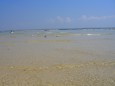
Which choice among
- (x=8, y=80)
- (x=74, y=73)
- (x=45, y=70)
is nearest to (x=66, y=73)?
(x=74, y=73)

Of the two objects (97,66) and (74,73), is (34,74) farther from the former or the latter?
(97,66)

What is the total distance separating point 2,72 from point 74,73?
2.98 meters

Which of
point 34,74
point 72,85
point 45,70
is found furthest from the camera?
point 45,70

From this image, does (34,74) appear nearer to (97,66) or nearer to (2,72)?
→ (2,72)

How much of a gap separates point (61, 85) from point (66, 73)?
1515mm

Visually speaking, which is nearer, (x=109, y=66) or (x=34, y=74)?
(x=34, y=74)

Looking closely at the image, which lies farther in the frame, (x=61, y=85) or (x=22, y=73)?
(x=22, y=73)

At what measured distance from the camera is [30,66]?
9445mm

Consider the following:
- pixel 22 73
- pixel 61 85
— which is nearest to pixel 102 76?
pixel 61 85

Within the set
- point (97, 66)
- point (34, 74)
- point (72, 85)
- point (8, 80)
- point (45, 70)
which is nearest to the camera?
point (72, 85)

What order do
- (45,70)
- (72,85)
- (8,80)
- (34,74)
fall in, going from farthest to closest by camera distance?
(45,70) → (34,74) → (8,80) → (72,85)

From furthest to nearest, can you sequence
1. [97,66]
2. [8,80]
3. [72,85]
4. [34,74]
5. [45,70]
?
[97,66], [45,70], [34,74], [8,80], [72,85]

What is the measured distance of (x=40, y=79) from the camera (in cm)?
716

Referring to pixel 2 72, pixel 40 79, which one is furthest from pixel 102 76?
pixel 2 72
